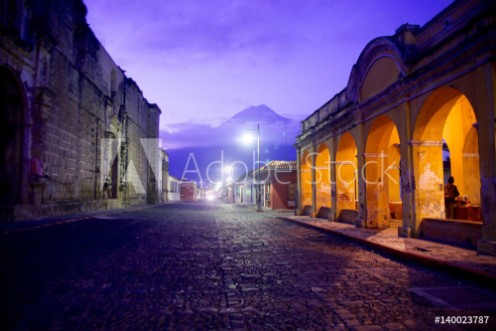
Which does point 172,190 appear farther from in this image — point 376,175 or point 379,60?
point 379,60

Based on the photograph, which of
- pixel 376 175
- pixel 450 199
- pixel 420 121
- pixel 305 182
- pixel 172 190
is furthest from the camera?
pixel 172 190

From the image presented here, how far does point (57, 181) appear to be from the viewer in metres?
18.5

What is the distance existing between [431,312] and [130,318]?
3223mm

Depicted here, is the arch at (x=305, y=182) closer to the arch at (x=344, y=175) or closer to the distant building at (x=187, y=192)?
the arch at (x=344, y=175)

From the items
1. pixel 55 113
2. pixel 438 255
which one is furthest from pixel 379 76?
pixel 55 113

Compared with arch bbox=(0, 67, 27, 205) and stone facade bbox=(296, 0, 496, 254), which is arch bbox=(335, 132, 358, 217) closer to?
stone facade bbox=(296, 0, 496, 254)

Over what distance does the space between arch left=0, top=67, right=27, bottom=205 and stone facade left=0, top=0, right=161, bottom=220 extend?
0.03 m

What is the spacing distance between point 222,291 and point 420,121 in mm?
7850

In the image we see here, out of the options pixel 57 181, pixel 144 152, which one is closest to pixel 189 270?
pixel 57 181

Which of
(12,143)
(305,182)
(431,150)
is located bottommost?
(305,182)

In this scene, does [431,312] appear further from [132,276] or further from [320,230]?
[320,230]

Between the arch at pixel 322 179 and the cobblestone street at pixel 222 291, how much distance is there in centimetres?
1127

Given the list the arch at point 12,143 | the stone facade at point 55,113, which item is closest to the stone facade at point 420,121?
the stone facade at point 55,113

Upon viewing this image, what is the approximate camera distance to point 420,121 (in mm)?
10289
